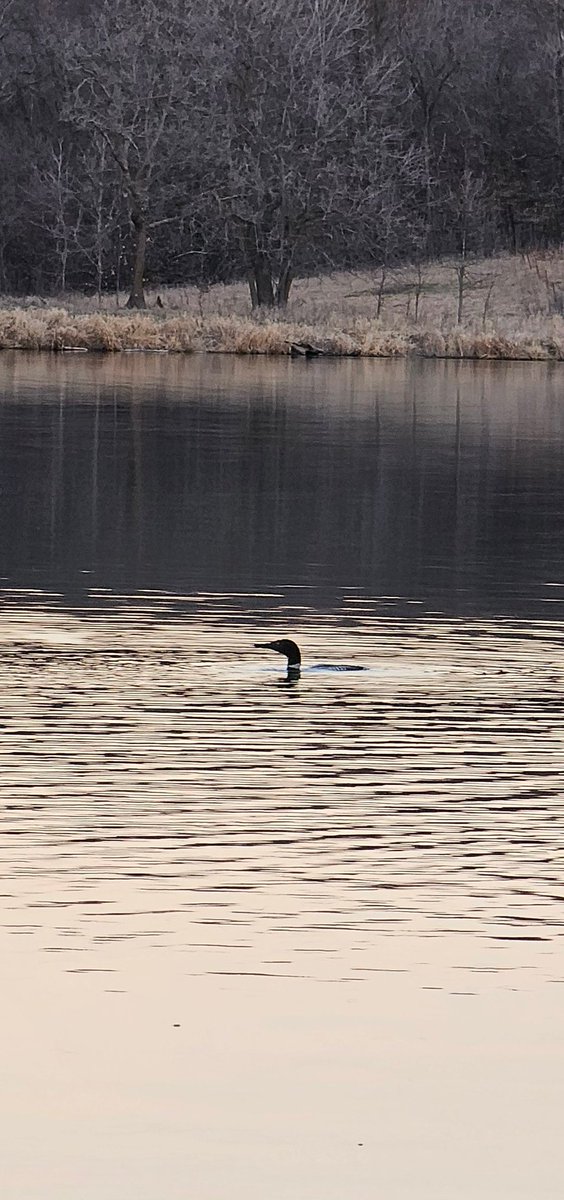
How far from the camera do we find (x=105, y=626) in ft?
48.5

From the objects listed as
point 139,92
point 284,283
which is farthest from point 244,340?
point 139,92

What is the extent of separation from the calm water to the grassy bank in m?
36.2

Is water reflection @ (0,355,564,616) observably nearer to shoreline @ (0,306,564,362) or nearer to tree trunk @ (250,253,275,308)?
shoreline @ (0,306,564,362)

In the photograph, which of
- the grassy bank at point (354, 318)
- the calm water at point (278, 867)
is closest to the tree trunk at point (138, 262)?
the grassy bank at point (354, 318)

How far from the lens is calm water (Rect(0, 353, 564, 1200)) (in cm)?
584

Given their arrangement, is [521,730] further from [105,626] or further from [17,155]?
[17,155]

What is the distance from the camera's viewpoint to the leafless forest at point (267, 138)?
2635 inches

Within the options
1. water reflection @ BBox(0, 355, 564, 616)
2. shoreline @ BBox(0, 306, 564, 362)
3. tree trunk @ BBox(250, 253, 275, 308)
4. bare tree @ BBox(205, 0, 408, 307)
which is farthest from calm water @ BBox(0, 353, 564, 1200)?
tree trunk @ BBox(250, 253, 275, 308)

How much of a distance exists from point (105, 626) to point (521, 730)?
3.98 metres

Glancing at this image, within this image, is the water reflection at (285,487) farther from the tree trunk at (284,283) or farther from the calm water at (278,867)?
the tree trunk at (284,283)

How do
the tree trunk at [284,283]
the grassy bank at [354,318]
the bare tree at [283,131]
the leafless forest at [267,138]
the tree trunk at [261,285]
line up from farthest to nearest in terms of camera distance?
1. the tree trunk at [261,285]
2. the tree trunk at [284,283]
3. the leafless forest at [267,138]
4. the bare tree at [283,131]
5. the grassy bank at [354,318]

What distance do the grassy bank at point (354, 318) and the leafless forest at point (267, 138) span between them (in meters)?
1.31

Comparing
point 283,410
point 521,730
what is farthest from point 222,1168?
point 283,410

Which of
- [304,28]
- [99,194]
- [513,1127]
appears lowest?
[513,1127]
